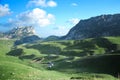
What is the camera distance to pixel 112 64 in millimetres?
90438

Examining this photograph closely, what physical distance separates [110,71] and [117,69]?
291 centimetres

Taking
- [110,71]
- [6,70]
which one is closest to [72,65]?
[110,71]

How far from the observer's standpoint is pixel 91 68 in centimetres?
9225

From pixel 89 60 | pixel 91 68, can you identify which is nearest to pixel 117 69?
pixel 91 68

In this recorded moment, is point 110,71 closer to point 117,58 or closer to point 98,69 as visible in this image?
point 98,69

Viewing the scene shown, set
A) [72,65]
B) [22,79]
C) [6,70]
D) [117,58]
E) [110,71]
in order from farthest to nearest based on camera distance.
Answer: [72,65], [117,58], [110,71], [6,70], [22,79]

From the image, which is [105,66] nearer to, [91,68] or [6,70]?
[91,68]

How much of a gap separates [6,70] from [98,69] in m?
61.0

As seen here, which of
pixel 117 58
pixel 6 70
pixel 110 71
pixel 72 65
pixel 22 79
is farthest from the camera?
pixel 72 65

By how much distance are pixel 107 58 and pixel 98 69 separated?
12.8 m

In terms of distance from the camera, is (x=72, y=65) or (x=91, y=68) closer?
(x=91, y=68)

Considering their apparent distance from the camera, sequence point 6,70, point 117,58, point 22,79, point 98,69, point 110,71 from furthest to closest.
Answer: point 117,58, point 98,69, point 110,71, point 6,70, point 22,79

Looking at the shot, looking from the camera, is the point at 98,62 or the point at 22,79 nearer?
the point at 22,79

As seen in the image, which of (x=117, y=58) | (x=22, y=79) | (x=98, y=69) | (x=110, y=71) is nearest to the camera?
(x=22, y=79)
